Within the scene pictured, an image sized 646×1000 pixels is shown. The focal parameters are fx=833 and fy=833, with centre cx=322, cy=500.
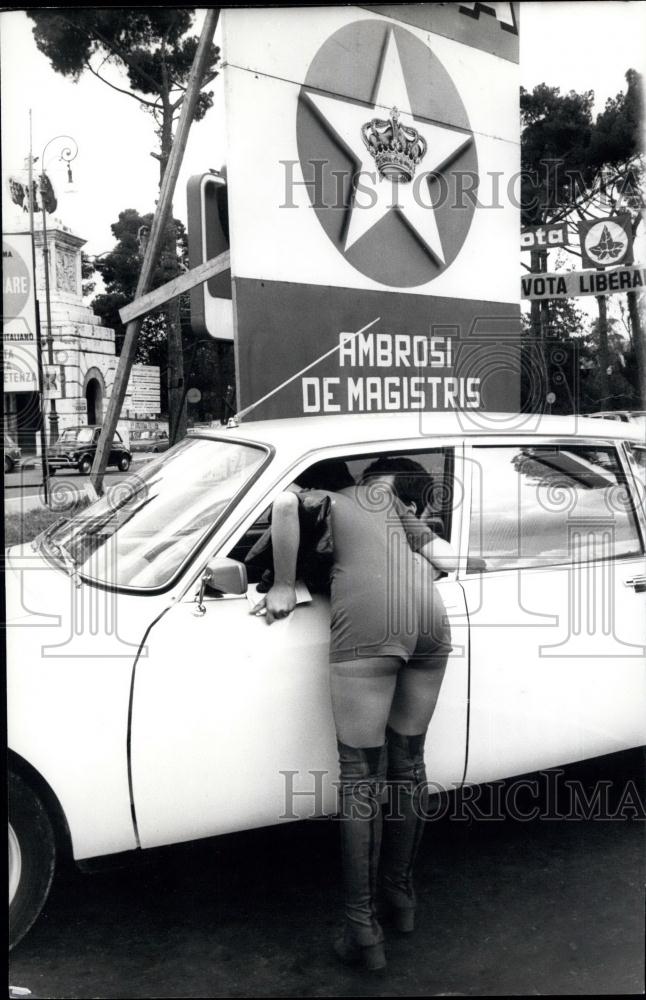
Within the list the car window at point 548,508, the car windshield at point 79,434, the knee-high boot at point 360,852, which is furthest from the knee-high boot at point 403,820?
the car windshield at point 79,434

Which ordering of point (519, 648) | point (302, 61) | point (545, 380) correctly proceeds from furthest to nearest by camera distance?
point (545, 380)
point (302, 61)
point (519, 648)

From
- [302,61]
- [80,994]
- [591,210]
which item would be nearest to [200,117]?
[302,61]

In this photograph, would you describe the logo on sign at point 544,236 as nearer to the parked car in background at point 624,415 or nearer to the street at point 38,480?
the parked car in background at point 624,415

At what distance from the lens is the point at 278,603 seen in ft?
8.83

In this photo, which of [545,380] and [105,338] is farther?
[545,380]

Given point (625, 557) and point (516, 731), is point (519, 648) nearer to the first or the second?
point (516, 731)

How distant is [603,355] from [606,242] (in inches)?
18.2

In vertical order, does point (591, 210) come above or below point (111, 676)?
above

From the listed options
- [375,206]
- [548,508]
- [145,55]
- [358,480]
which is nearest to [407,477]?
[358,480]

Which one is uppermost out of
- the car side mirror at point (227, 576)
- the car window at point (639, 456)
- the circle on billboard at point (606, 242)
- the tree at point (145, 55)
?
the tree at point (145, 55)

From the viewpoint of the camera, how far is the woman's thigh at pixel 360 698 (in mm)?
2623

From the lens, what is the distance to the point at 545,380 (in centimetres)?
364

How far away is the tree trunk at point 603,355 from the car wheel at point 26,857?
2.61 meters

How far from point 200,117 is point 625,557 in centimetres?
238
